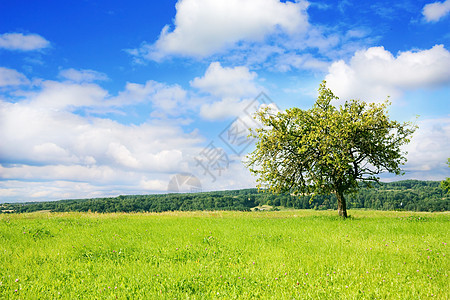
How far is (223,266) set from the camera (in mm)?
9914

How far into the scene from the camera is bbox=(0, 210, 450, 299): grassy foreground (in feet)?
25.7

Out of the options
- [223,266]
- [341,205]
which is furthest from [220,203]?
[223,266]

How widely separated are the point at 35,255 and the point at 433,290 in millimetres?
14463

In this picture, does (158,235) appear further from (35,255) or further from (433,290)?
(433,290)

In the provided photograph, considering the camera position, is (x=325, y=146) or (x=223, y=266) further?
(x=325, y=146)

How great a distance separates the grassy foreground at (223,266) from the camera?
7.83 m

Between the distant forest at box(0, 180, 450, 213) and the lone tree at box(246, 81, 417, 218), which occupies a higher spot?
the lone tree at box(246, 81, 417, 218)

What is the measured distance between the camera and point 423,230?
1748cm

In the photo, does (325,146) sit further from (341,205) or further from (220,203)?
(220,203)

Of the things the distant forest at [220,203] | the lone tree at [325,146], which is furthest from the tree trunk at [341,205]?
the distant forest at [220,203]

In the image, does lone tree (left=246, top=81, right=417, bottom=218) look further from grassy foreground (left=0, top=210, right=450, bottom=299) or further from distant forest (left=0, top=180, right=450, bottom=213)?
distant forest (left=0, top=180, right=450, bottom=213)

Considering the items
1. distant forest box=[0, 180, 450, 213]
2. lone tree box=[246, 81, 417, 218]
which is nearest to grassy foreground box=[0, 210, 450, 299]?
lone tree box=[246, 81, 417, 218]

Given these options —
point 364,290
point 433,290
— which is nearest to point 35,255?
point 364,290

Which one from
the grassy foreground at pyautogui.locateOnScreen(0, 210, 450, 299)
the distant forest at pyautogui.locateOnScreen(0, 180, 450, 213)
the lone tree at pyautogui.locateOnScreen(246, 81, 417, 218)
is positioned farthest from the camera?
the distant forest at pyautogui.locateOnScreen(0, 180, 450, 213)
